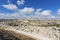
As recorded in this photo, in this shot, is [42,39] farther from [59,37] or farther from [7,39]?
[7,39]

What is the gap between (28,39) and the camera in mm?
34875

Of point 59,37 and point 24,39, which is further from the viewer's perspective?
point 59,37

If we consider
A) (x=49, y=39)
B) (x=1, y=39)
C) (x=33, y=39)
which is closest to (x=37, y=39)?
(x=33, y=39)

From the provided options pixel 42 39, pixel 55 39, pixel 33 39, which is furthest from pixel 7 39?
pixel 55 39

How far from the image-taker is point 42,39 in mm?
35531

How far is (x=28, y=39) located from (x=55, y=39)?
7.82 m

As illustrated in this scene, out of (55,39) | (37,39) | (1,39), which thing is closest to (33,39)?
(37,39)

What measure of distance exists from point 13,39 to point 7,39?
1.62 metres

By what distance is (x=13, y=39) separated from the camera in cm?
3416

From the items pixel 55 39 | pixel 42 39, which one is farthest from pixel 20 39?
pixel 55 39

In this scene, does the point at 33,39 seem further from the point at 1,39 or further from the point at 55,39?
the point at 1,39

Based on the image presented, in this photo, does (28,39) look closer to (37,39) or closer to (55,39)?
(37,39)

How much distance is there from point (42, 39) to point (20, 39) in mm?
6282

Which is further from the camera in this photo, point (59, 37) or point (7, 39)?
point (59, 37)
